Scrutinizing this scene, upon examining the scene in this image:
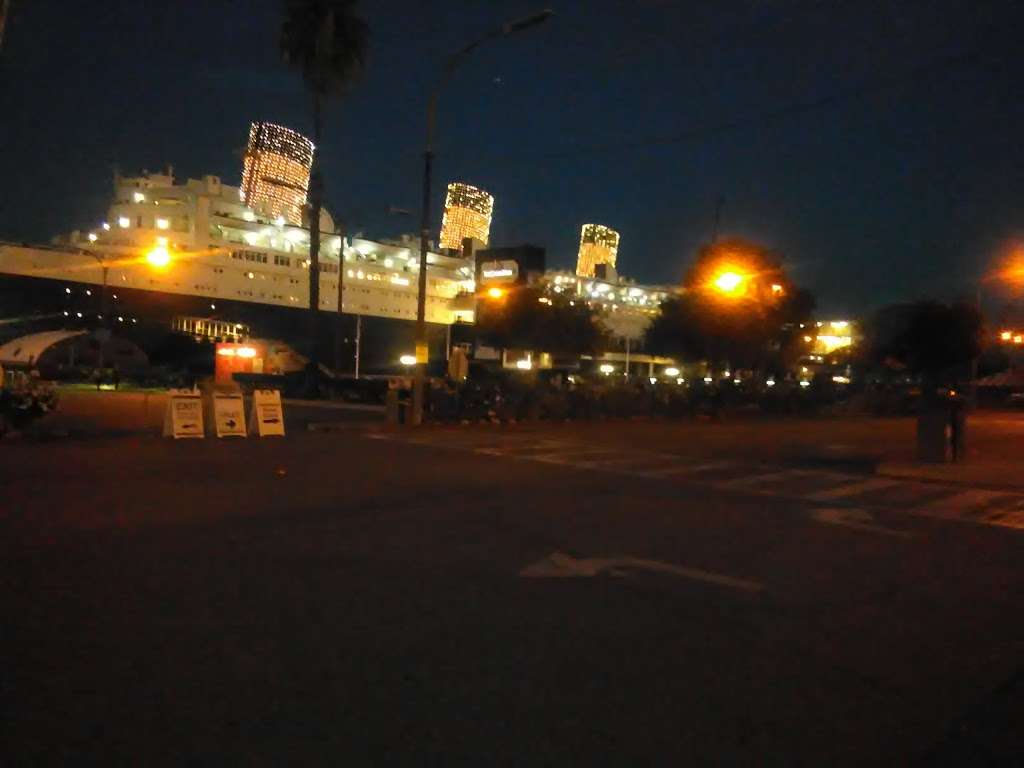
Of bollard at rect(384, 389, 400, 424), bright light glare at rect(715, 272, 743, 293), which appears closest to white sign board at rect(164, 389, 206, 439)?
bollard at rect(384, 389, 400, 424)

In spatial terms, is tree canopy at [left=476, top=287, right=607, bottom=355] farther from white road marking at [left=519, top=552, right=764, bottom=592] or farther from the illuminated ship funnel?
the illuminated ship funnel

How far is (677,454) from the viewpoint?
24.5 meters

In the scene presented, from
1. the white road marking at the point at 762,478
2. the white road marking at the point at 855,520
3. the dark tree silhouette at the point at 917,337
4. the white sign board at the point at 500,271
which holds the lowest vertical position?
the white road marking at the point at 855,520

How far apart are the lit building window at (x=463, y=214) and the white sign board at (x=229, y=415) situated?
132 metres

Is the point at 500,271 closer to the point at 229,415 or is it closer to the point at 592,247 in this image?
the point at 229,415

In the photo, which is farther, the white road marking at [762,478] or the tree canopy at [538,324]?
the tree canopy at [538,324]

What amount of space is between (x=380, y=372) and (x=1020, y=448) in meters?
48.4

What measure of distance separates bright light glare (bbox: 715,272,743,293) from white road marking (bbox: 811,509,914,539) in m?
40.2

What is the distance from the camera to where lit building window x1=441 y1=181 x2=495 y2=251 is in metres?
157

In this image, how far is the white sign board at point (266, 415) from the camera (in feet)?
81.6

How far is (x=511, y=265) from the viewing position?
278ft

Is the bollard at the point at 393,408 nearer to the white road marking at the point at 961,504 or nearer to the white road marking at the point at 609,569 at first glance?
the white road marking at the point at 961,504

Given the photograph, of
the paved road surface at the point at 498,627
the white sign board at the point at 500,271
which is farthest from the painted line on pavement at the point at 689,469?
the white sign board at the point at 500,271

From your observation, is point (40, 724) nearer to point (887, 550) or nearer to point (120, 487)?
point (887, 550)
